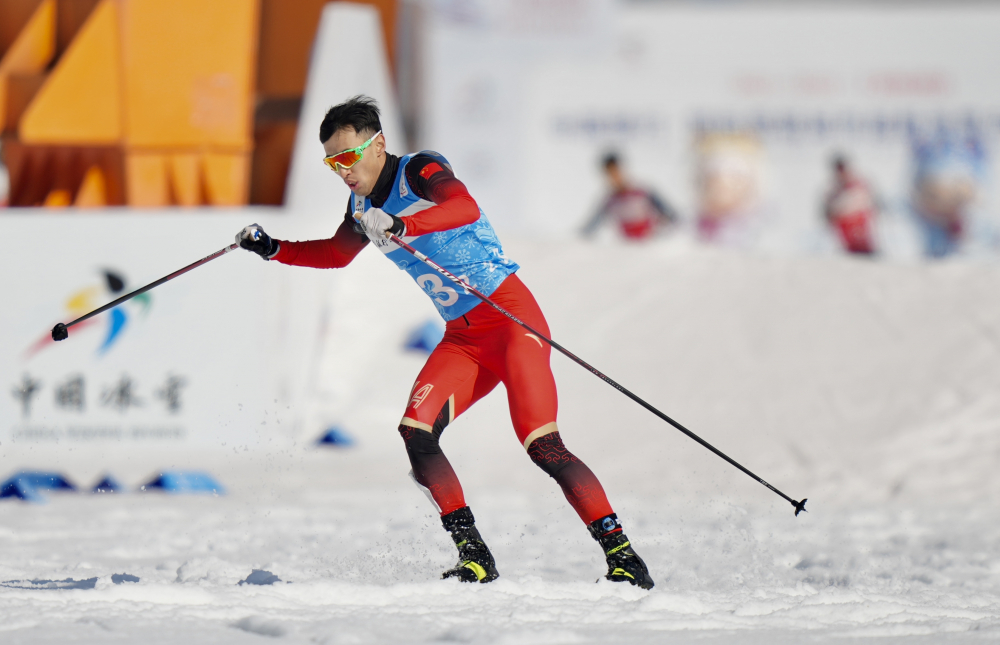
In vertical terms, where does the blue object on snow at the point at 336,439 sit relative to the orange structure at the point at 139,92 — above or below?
below

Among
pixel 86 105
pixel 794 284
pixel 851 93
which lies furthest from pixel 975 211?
pixel 86 105

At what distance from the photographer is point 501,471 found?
7730 millimetres

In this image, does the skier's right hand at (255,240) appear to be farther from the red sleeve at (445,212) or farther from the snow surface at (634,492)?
the snow surface at (634,492)

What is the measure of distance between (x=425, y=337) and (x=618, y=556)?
5.24 metres

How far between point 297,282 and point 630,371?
2.79m

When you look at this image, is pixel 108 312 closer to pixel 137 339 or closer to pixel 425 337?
pixel 137 339

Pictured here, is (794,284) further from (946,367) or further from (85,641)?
(85,641)

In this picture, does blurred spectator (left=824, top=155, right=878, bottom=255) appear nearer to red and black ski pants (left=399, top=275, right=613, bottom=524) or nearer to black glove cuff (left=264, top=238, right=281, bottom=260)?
red and black ski pants (left=399, top=275, right=613, bottom=524)

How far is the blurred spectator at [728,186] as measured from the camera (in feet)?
53.5

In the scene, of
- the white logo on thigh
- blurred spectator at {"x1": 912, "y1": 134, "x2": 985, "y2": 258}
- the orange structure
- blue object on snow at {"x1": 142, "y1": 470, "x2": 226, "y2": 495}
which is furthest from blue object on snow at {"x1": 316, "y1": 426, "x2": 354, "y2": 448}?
blurred spectator at {"x1": 912, "y1": 134, "x2": 985, "y2": 258}

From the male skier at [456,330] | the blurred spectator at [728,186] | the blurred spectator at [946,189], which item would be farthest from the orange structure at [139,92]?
the blurred spectator at [946,189]

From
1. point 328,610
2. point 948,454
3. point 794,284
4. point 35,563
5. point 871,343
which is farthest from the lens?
point 794,284

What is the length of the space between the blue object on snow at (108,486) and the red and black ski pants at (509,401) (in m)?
3.69

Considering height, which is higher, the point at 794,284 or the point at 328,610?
the point at 794,284
